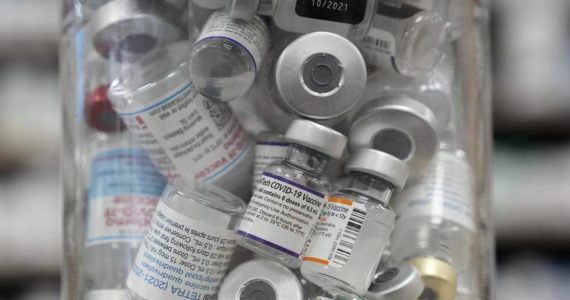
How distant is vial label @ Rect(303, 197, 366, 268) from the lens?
0.42m

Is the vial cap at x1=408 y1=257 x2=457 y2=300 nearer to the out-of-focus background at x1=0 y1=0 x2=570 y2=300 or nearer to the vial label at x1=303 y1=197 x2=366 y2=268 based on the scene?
the vial label at x1=303 y1=197 x2=366 y2=268

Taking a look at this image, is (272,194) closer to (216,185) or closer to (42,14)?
(216,185)

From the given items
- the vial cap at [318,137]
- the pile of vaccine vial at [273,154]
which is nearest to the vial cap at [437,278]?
the pile of vaccine vial at [273,154]

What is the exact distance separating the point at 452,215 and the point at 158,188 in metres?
0.20

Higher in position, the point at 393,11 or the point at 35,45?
the point at 35,45

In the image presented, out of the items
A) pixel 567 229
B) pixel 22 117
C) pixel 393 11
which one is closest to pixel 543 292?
pixel 567 229

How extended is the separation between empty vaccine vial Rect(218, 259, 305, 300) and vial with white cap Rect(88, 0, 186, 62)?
16 centimetres

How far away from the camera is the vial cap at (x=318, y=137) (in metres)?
0.42

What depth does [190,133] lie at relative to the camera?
0.46 metres

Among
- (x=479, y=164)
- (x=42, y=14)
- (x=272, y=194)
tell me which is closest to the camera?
(x=272, y=194)

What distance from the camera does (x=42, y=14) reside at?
5.65 feet

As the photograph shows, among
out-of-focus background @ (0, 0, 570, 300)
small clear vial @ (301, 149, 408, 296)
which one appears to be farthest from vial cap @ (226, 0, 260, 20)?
out-of-focus background @ (0, 0, 570, 300)

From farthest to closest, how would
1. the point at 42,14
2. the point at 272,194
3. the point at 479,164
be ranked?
1. the point at 42,14
2. the point at 479,164
3. the point at 272,194

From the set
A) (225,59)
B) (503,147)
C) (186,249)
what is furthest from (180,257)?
(503,147)
